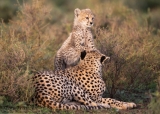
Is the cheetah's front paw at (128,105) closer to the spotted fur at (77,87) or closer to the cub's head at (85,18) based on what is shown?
the spotted fur at (77,87)

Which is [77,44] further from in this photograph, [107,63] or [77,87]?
[77,87]

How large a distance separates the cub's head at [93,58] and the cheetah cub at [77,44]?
1064 mm

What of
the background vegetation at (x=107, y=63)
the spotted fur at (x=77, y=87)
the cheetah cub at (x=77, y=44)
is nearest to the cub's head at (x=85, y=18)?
the cheetah cub at (x=77, y=44)

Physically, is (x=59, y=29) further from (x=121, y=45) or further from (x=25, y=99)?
(x=25, y=99)

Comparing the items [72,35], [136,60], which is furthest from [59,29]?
[136,60]

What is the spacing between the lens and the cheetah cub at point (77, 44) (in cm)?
897

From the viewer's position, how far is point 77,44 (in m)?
9.20

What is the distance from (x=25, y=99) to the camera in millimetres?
6820

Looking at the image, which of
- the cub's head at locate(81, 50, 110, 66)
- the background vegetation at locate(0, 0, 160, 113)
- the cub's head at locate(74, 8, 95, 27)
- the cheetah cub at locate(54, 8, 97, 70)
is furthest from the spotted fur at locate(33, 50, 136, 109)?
the cub's head at locate(74, 8, 95, 27)

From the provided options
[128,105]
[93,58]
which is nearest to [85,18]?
[93,58]

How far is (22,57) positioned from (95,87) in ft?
4.12

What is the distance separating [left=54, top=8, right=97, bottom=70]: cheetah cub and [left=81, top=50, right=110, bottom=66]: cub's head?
3.49 ft

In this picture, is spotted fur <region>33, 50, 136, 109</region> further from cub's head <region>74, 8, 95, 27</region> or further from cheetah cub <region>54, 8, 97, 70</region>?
cub's head <region>74, 8, 95, 27</region>

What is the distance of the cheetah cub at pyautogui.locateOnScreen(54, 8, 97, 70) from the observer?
8.97 metres
